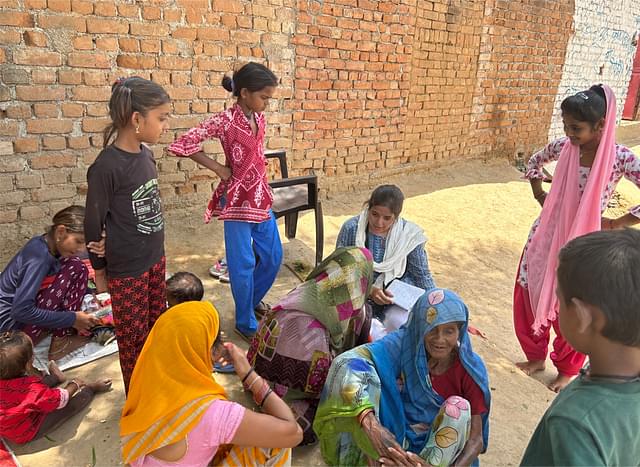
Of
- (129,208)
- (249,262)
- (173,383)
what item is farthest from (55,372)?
(173,383)

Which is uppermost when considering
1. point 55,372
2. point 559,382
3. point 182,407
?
point 182,407

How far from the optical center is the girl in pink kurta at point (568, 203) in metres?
2.77

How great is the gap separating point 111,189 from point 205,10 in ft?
10.4

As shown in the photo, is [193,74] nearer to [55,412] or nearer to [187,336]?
[55,412]

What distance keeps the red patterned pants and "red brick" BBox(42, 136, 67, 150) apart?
2.24 metres

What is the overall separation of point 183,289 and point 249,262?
1.46 feet

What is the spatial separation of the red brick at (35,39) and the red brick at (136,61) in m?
0.58

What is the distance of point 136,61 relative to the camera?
4289 millimetres

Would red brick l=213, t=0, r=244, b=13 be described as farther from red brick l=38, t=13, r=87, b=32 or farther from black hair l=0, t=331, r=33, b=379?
black hair l=0, t=331, r=33, b=379

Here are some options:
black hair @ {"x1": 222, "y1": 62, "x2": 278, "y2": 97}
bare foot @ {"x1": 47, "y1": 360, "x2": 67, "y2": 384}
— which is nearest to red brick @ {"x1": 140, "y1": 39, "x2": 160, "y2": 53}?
black hair @ {"x1": 222, "y1": 62, "x2": 278, "y2": 97}

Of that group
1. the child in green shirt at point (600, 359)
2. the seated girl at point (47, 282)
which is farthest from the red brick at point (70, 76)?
the child in green shirt at point (600, 359)

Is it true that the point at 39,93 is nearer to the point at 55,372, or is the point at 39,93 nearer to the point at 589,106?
the point at 55,372

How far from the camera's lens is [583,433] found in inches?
40.6

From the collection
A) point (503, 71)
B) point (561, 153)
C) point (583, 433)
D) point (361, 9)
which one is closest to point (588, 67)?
point (503, 71)
